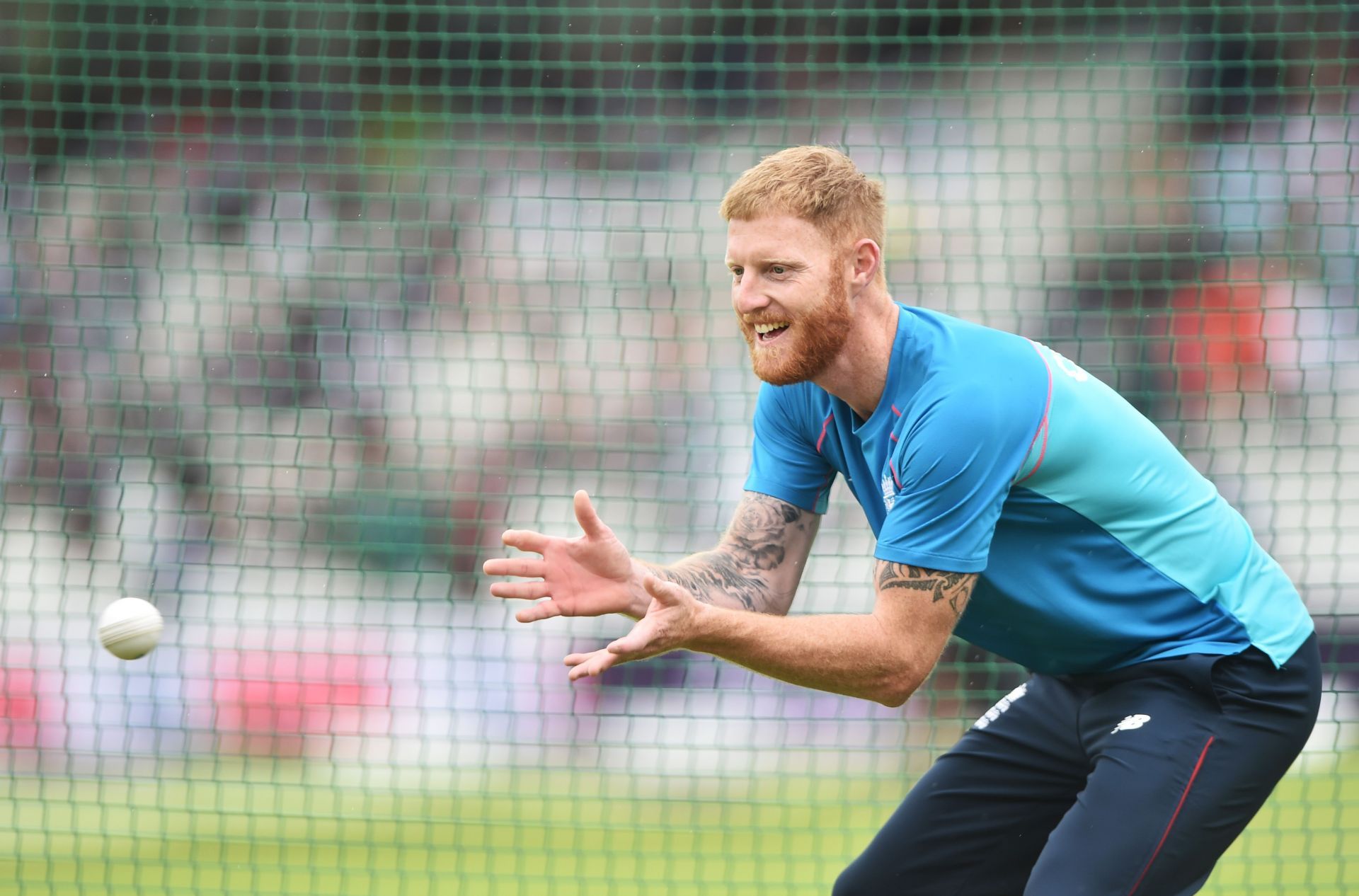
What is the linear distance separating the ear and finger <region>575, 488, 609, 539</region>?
0.77 m

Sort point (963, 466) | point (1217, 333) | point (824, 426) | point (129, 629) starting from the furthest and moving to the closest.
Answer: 1. point (1217, 333)
2. point (129, 629)
3. point (824, 426)
4. point (963, 466)

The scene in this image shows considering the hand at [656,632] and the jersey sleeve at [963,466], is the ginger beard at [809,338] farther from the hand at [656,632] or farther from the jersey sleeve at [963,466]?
the hand at [656,632]

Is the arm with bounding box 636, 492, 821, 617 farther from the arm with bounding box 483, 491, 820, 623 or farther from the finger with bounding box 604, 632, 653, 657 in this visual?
the finger with bounding box 604, 632, 653, 657

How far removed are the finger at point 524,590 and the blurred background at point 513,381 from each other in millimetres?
3420

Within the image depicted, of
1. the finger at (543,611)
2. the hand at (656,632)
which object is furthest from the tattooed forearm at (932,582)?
the finger at (543,611)

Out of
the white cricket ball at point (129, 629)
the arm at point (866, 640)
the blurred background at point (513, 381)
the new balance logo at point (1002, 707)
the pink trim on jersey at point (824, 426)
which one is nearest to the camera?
the arm at point (866, 640)

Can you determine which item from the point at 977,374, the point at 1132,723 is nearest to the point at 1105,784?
the point at 1132,723

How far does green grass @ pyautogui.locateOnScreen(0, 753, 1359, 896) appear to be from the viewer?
6.39 meters

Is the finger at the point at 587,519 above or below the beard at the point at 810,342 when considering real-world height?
below

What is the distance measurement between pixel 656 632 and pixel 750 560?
32.6 inches

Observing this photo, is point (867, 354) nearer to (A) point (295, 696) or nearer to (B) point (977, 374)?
(B) point (977, 374)

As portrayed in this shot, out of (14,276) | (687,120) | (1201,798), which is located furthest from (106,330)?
(1201,798)

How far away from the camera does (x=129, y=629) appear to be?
506 cm

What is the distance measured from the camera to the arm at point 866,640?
9.57 ft
